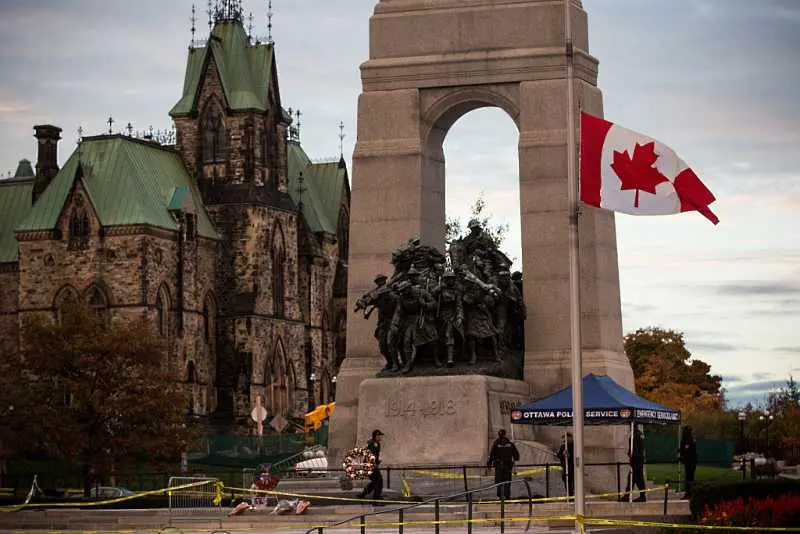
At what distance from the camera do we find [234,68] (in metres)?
117

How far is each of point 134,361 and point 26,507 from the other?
37907 millimetres

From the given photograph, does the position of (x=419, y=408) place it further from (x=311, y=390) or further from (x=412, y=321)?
(x=311, y=390)

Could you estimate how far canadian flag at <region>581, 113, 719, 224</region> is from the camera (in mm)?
25594

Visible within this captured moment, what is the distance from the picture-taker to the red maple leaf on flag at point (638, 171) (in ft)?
83.9

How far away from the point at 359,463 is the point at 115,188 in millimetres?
76840

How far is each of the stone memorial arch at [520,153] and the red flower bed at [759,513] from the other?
38.5 ft

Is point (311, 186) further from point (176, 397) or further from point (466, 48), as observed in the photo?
point (466, 48)

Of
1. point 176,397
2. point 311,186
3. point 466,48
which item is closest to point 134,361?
point 176,397

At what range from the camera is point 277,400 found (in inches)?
4535

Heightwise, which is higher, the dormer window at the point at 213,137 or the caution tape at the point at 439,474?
the dormer window at the point at 213,137

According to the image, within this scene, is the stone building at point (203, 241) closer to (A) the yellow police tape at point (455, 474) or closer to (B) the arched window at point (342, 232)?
(B) the arched window at point (342, 232)

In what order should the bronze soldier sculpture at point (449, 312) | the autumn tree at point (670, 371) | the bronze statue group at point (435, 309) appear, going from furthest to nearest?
the autumn tree at point (670, 371)
the bronze statue group at point (435, 309)
the bronze soldier sculpture at point (449, 312)

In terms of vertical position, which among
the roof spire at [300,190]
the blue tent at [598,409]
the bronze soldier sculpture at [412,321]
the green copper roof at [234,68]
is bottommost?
the blue tent at [598,409]

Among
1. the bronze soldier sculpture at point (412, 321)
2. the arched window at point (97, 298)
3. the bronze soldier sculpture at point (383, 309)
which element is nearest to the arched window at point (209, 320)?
the arched window at point (97, 298)
